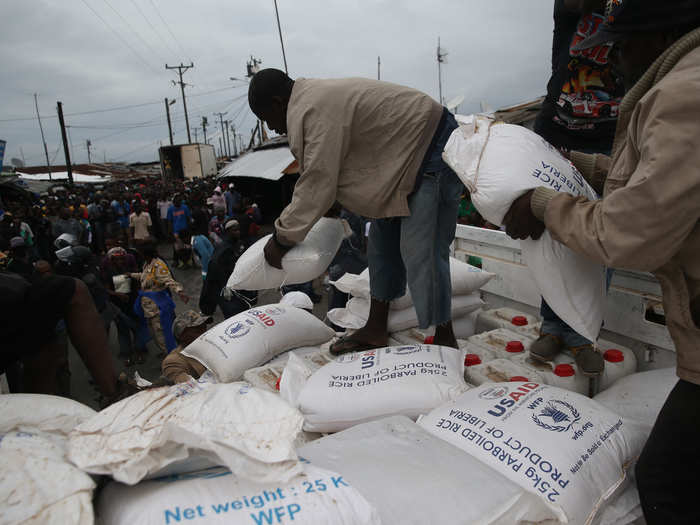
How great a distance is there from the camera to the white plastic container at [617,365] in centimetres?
191

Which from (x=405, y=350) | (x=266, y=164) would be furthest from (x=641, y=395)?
(x=266, y=164)

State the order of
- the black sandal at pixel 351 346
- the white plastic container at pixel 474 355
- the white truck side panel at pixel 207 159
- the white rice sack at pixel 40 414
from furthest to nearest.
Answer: the white truck side panel at pixel 207 159 → the black sandal at pixel 351 346 → the white plastic container at pixel 474 355 → the white rice sack at pixel 40 414

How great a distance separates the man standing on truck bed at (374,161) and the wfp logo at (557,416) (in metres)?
0.74

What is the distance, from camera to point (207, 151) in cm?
2911

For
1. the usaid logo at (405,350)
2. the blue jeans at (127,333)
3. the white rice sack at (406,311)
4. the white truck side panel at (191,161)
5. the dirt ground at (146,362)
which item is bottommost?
the dirt ground at (146,362)

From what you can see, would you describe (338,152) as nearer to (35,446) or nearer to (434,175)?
(434,175)

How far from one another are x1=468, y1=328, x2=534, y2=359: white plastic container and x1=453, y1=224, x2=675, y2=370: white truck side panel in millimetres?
314

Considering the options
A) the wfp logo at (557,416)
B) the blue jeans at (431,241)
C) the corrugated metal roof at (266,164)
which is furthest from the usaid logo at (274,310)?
the corrugated metal roof at (266,164)

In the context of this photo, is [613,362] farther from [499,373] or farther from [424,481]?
[424,481]

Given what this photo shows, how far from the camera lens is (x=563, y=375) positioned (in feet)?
6.13

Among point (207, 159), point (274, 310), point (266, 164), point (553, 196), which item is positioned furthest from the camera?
point (207, 159)

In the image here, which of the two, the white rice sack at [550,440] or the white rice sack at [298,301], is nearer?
the white rice sack at [550,440]

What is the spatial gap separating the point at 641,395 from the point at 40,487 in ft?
6.10

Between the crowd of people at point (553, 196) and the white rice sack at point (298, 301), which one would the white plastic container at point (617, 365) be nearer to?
the crowd of people at point (553, 196)
